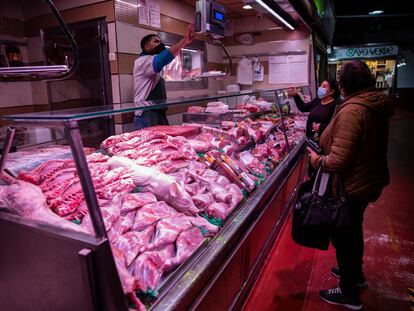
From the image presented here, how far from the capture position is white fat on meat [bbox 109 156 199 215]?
73.6 inches

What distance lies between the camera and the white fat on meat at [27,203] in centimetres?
135

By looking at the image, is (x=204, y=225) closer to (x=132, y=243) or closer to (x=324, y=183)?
(x=132, y=243)

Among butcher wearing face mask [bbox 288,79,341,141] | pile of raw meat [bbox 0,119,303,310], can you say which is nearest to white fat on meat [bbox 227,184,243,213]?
pile of raw meat [bbox 0,119,303,310]

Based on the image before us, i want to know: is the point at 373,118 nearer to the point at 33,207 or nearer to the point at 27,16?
the point at 33,207

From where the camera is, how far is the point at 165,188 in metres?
1.87

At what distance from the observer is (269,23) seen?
23.9ft

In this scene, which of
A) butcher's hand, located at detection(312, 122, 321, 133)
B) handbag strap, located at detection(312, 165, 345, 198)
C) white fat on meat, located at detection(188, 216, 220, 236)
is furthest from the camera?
butcher's hand, located at detection(312, 122, 321, 133)

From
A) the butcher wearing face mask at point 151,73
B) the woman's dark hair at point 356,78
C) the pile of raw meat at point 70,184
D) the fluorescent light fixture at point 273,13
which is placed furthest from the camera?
the fluorescent light fixture at point 273,13

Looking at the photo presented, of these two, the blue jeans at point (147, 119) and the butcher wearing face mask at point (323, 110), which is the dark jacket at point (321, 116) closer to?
the butcher wearing face mask at point (323, 110)

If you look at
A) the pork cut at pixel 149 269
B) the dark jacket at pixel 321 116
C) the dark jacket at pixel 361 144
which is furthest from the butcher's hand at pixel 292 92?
the pork cut at pixel 149 269

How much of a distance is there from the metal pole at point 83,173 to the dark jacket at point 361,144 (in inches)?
73.3

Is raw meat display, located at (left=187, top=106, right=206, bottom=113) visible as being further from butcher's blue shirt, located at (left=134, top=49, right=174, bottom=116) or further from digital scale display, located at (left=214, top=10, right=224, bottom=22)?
digital scale display, located at (left=214, top=10, right=224, bottom=22)

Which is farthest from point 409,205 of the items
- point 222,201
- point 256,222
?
point 222,201

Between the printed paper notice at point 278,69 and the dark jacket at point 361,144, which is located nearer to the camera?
the dark jacket at point 361,144
